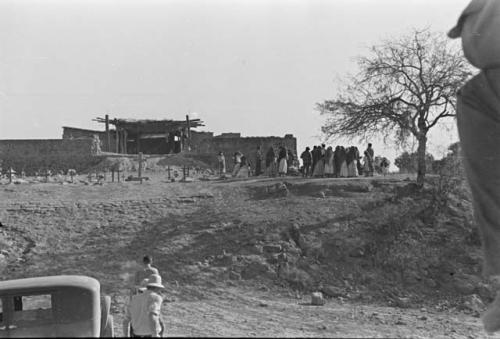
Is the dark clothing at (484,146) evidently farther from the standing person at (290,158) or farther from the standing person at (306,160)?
the standing person at (290,158)

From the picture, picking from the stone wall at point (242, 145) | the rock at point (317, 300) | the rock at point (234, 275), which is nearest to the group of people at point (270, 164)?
the stone wall at point (242, 145)

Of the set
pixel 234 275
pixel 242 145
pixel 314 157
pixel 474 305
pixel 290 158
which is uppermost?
pixel 242 145

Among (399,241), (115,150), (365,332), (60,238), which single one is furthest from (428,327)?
(115,150)

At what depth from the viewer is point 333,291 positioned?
41.0 feet

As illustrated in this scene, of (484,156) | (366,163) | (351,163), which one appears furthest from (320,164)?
(484,156)

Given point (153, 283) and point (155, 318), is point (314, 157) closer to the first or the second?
point (153, 283)

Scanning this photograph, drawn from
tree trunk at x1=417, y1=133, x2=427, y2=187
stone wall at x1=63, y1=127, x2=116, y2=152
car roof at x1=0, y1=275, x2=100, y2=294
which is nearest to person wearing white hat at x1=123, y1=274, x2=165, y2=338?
car roof at x1=0, y1=275, x2=100, y2=294

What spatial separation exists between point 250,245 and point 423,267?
12.9 feet

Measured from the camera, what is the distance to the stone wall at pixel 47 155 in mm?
25500

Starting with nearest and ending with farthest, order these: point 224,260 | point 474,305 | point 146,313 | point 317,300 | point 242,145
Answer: point 146,313 < point 317,300 < point 474,305 < point 224,260 < point 242,145

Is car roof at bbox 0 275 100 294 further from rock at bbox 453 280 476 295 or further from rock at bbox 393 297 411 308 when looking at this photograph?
rock at bbox 453 280 476 295

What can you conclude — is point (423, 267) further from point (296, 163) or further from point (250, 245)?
point (296, 163)

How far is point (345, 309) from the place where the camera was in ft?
37.1

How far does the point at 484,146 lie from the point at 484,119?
168 millimetres
